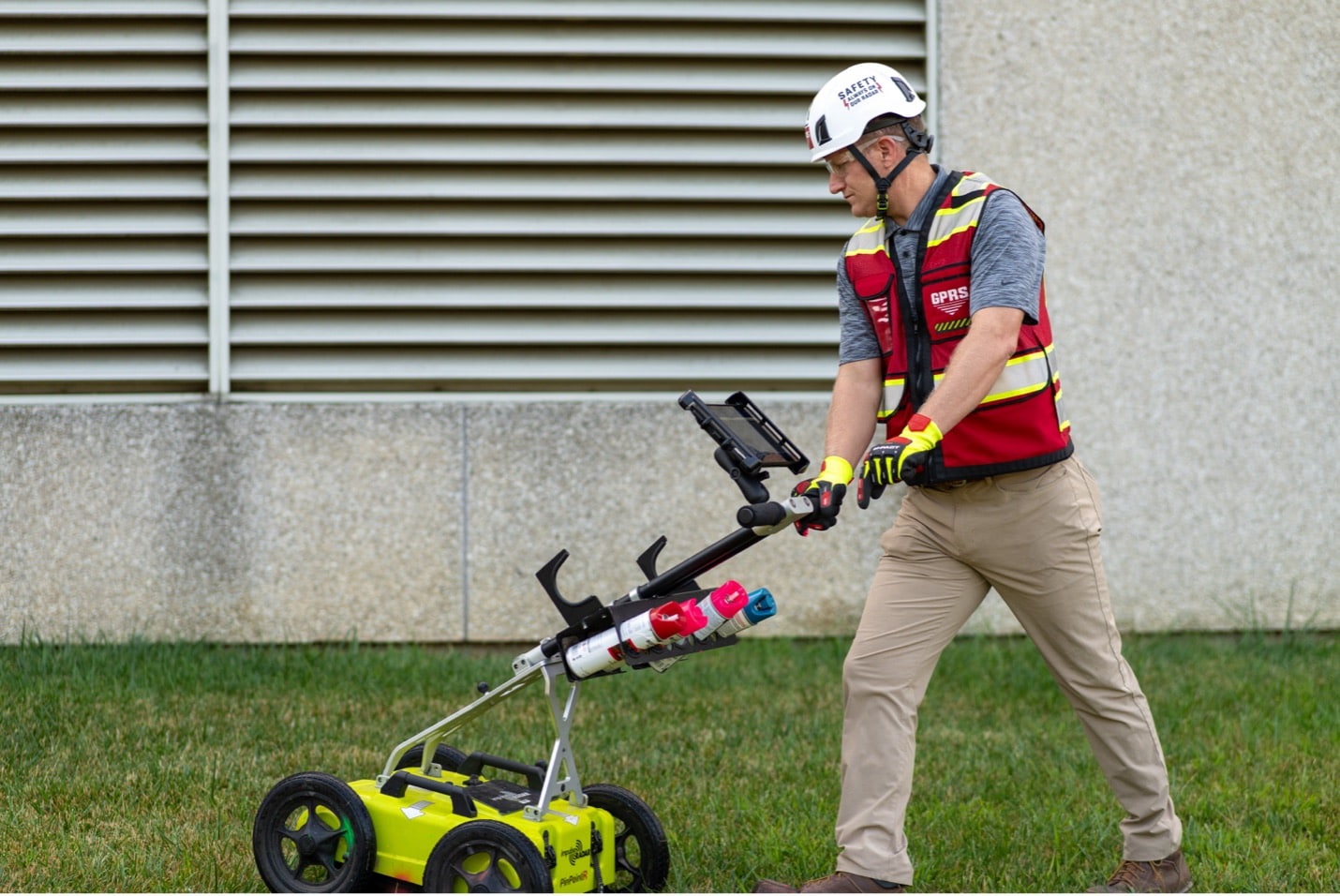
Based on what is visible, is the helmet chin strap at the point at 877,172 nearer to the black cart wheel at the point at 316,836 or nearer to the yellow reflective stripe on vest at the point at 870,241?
the yellow reflective stripe on vest at the point at 870,241

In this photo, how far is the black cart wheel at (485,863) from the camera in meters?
3.29

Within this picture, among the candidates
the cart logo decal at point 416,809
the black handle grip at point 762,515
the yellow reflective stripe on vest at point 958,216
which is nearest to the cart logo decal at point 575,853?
the cart logo decal at point 416,809

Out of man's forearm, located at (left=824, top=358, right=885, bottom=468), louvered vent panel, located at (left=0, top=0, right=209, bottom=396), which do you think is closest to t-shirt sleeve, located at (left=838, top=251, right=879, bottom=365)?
man's forearm, located at (left=824, top=358, right=885, bottom=468)

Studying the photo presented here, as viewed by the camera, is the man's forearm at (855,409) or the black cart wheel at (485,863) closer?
the black cart wheel at (485,863)

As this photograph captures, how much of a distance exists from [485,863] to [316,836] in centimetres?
47

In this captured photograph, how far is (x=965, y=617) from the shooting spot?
3832 millimetres

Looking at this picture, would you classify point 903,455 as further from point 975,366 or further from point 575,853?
point 575,853

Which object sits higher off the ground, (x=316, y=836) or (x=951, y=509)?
(x=951, y=509)

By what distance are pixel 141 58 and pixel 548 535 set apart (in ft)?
9.28

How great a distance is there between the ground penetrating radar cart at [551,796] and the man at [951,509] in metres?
0.33

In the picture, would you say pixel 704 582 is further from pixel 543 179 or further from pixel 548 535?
pixel 543 179

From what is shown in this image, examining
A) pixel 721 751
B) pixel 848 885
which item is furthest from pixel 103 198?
pixel 848 885

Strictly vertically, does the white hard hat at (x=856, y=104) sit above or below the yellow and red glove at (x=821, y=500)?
above

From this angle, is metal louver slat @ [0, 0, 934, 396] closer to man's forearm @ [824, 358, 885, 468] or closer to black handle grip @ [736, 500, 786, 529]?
man's forearm @ [824, 358, 885, 468]
